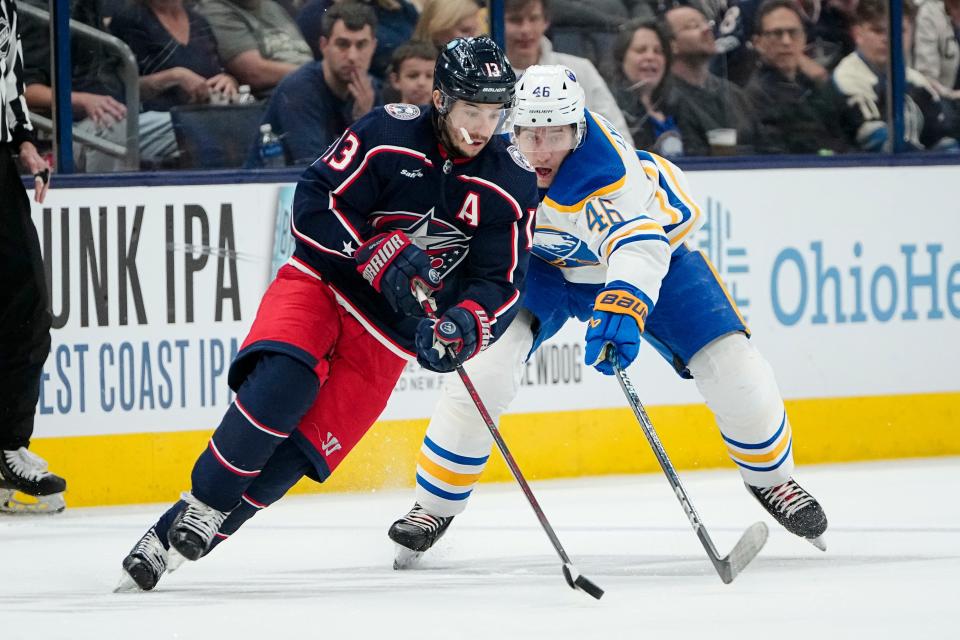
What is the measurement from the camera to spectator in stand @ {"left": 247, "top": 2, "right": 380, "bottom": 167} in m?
5.24

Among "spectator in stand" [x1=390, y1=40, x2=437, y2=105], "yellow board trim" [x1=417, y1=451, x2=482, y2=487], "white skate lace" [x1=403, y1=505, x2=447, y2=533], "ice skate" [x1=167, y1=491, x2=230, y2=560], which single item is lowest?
"white skate lace" [x1=403, y1=505, x2=447, y2=533]

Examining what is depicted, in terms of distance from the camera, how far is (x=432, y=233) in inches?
137

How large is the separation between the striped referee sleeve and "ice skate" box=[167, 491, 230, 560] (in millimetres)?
1854

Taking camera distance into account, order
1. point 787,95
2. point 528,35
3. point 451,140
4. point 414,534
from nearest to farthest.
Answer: point 451,140
point 414,534
point 528,35
point 787,95

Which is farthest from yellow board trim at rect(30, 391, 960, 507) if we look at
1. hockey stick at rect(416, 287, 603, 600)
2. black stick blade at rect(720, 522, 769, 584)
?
black stick blade at rect(720, 522, 769, 584)

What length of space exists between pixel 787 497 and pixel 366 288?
1.13m

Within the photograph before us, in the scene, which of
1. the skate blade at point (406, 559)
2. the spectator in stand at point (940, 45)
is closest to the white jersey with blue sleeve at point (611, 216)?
the skate blade at point (406, 559)

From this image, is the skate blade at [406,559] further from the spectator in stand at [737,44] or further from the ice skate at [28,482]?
the spectator in stand at [737,44]

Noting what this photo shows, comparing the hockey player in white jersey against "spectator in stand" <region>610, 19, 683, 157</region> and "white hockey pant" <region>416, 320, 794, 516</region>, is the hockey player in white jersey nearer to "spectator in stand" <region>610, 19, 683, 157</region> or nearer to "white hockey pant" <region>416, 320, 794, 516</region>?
"white hockey pant" <region>416, 320, 794, 516</region>

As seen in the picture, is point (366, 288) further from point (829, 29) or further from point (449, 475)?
point (829, 29)

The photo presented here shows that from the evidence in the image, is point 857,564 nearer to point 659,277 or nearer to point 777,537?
point 777,537

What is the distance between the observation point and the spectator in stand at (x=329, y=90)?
17.2 feet

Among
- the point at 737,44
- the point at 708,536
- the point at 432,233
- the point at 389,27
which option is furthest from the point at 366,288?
the point at 737,44

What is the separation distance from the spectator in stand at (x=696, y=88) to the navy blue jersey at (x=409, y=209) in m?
2.38
